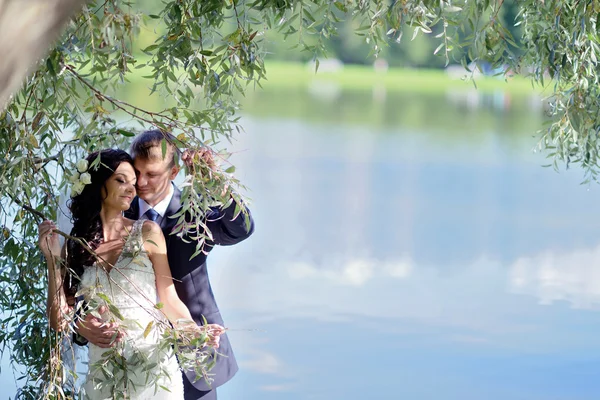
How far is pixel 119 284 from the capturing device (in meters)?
2.67

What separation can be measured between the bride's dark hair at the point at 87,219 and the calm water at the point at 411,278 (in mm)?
978

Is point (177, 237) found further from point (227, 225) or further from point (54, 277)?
point (54, 277)

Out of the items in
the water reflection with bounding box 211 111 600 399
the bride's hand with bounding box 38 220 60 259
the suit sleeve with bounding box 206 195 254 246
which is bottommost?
the bride's hand with bounding box 38 220 60 259

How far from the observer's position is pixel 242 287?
295 inches

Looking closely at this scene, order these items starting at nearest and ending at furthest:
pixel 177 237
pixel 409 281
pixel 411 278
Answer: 1. pixel 177 237
2. pixel 409 281
3. pixel 411 278

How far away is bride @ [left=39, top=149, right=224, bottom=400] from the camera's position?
253cm

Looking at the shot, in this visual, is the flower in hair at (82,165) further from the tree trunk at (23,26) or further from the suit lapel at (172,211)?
the tree trunk at (23,26)

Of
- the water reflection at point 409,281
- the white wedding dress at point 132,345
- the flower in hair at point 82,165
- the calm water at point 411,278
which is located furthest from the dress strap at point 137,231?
the calm water at point 411,278

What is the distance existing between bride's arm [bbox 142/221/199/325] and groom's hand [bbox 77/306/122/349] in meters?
0.17

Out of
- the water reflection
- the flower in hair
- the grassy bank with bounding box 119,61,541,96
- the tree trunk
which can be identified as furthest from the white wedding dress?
the grassy bank with bounding box 119,61,541,96

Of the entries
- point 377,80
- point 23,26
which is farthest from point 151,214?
point 377,80

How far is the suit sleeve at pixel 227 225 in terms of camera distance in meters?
2.62

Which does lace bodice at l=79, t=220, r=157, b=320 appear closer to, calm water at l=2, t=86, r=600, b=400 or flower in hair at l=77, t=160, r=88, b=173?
flower in hair at l=77, t=160, r=88, b=173

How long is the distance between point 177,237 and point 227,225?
20 cm
